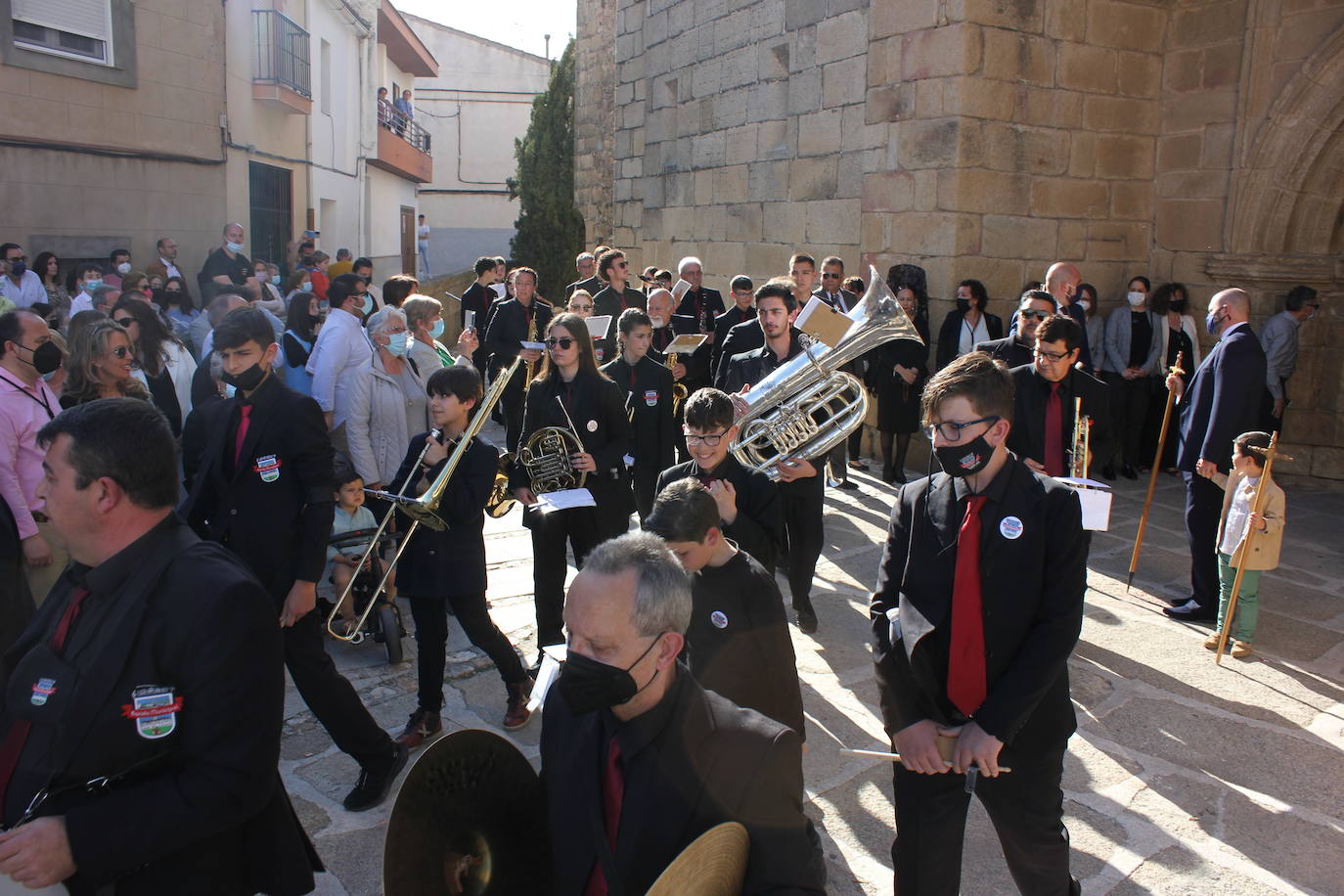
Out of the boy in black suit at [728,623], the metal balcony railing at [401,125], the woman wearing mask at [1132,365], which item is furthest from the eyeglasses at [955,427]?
the metal balcony railing at [401,125]

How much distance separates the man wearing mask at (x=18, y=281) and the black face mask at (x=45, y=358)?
592 centimetres

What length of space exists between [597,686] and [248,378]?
2.25 metres

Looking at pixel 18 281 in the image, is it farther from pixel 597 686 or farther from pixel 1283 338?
pixel 1283 338

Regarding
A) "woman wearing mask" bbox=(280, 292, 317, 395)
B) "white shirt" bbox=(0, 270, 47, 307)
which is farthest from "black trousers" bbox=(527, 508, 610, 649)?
"white shirt" bbox=(0, 270, 47, 307)

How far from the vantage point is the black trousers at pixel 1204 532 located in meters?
5.51

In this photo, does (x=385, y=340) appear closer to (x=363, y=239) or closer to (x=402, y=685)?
(x=402, y=685)

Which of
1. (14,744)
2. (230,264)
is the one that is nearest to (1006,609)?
(14,744)

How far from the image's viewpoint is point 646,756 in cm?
186

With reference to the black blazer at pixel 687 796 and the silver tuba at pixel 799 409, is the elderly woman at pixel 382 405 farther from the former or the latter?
the black blazer at pixel 687 796

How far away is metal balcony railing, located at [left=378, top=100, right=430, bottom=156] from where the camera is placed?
77.7 ft

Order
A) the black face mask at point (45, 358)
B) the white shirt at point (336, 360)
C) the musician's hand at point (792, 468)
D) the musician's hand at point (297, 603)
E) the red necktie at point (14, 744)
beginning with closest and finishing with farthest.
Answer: the red necktie at point (14, 744) < the musician's hand at point (297, 603) < the black face mask at point (45, 358) < the musician's hand at point (792, 468) < the white shirt at point (336, 360)

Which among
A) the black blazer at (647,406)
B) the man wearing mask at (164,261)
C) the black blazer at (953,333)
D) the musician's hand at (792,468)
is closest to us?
the musician's hand at (792,468)

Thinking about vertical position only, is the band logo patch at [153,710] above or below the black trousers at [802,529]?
above

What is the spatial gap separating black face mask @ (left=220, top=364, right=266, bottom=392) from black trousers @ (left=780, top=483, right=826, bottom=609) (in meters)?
2.70
